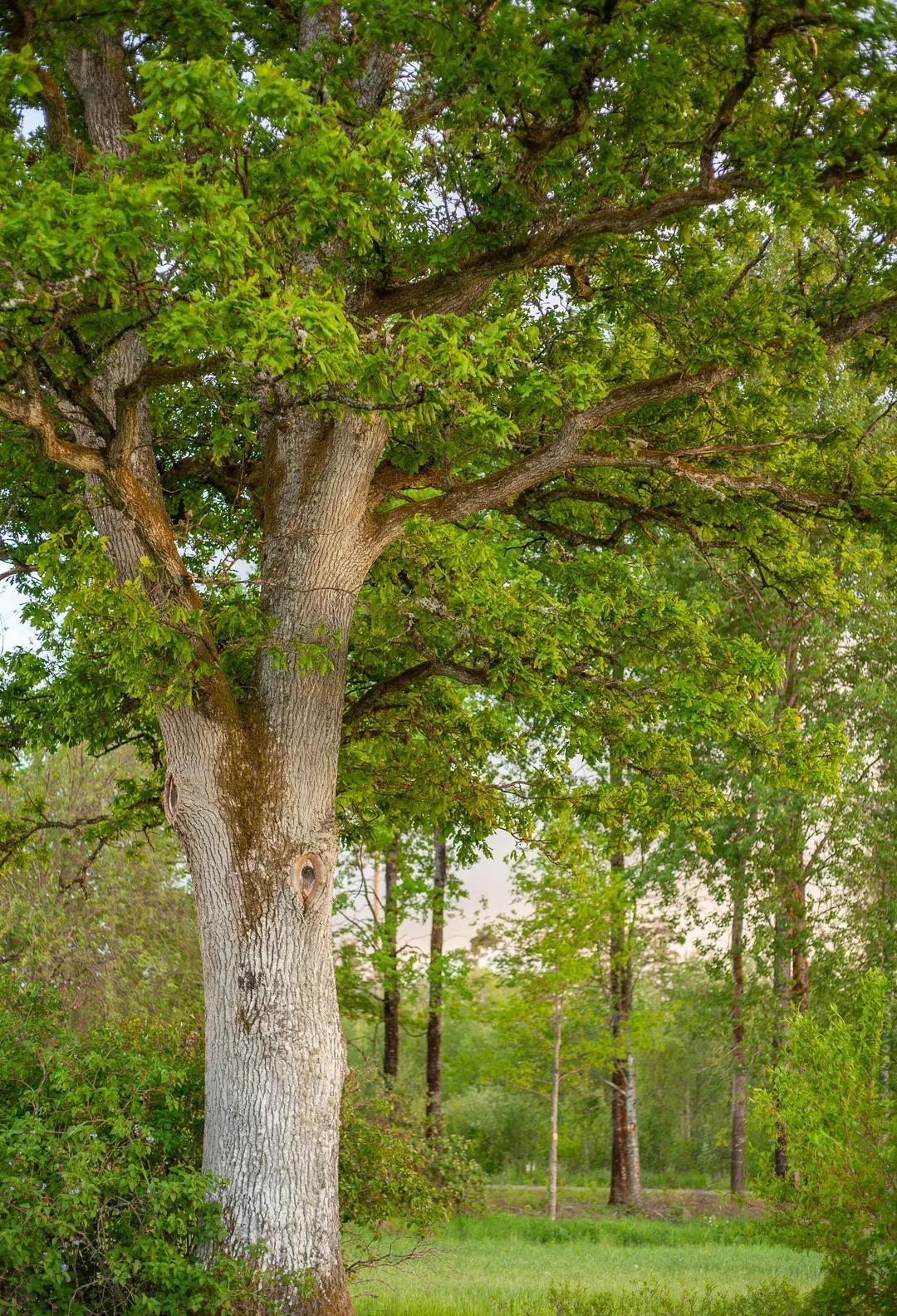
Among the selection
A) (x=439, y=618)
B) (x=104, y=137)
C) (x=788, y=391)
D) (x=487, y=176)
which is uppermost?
(x=104, y=137)

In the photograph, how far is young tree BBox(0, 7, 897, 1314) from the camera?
6.54 m

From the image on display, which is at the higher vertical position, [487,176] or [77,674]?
[487,176]

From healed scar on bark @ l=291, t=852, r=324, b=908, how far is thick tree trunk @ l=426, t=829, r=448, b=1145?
40.0ft

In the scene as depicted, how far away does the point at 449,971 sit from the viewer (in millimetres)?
21016

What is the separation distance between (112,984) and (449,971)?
6.20 metres

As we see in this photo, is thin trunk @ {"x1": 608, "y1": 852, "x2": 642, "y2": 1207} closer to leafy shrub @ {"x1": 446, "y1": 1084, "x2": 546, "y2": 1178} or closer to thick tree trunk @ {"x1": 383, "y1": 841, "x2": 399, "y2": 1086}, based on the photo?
thick tree trunk @ {"x1": 383, "y1": 841, "x2": 399, "y2": 1086}

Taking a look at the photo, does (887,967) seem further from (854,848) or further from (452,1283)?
(452,1283)

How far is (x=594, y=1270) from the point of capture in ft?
43.4

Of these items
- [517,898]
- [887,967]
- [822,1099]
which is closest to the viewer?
[822,1099]

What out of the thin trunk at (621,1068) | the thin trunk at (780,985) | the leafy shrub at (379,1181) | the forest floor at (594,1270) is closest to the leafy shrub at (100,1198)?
the leafy shrub at (379,1181)

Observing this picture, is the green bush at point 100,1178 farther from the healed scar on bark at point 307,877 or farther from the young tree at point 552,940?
the young tree at point 552,940

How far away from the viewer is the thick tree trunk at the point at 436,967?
20.9 metres

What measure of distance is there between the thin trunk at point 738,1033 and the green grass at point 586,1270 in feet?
11.1

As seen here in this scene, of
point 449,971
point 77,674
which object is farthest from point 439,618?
point 449,971
